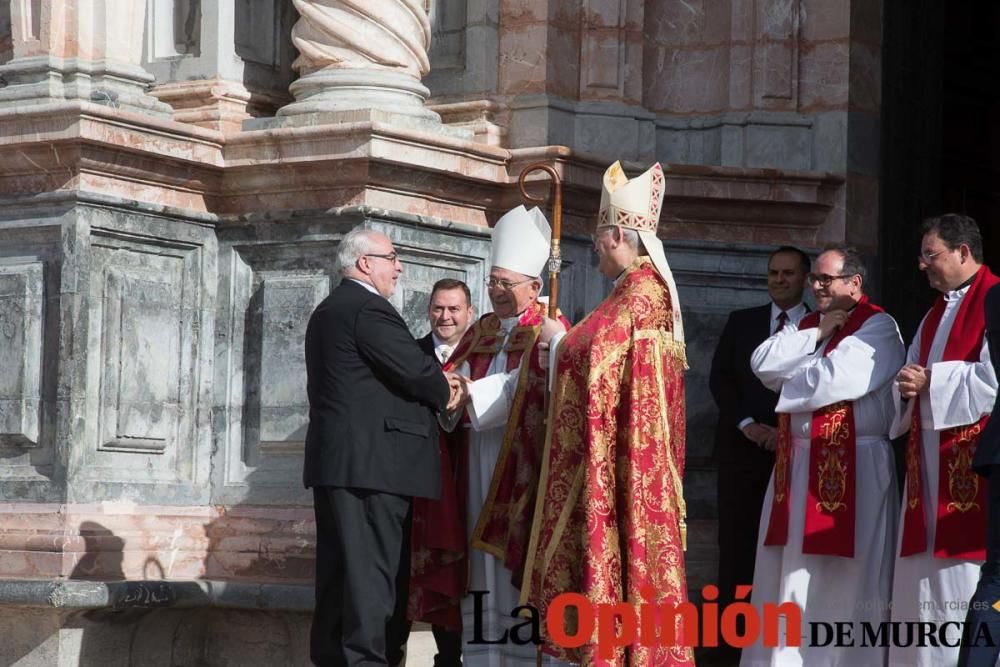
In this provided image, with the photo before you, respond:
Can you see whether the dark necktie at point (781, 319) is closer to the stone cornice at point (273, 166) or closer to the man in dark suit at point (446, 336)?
the stone cornice at point (273, 166)

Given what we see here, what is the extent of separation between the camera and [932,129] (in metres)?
10.8

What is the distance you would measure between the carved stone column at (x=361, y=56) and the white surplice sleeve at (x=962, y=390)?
2.59m

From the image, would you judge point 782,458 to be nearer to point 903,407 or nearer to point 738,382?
point 903,407

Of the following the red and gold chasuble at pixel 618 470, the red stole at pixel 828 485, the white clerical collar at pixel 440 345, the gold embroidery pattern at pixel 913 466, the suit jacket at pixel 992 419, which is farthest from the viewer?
the white clerical collar at pixel 440 345

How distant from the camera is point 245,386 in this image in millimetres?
9109

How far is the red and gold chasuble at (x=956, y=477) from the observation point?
7688mm

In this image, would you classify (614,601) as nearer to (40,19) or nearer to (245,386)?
(245,386)

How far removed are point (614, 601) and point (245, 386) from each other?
2.40 meters

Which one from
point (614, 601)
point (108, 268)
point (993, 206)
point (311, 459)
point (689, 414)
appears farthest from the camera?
point (993, 206)

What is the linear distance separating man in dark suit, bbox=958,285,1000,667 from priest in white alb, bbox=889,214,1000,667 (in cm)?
47

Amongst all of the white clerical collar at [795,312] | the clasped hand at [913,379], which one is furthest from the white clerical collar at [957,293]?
the white clerical collar at [795,312]

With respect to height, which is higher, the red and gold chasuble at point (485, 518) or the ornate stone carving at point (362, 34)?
the ornate stone carving at point (362, 34)

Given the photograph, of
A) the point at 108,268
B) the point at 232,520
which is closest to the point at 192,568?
the point at 232,520

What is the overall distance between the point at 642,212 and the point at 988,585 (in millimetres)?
1792
